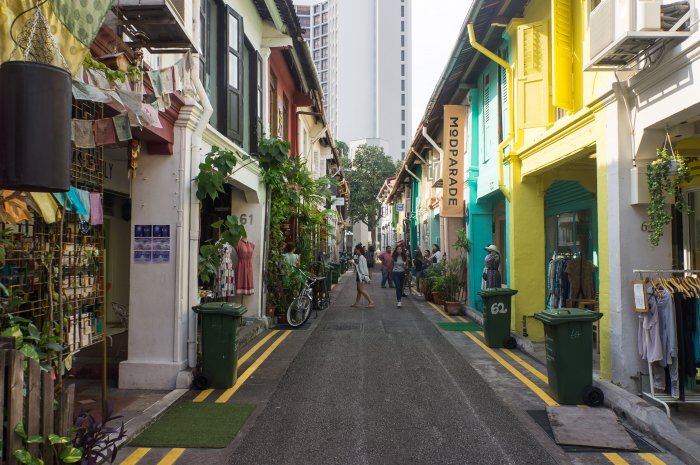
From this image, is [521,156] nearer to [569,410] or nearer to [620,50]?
[620,50]

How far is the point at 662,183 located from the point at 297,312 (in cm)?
797

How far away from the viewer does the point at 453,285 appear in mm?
15180

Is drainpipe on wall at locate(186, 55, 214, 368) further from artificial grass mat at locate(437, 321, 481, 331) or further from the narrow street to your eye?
artificial grass mat at locate(437, 321, 481, 331)

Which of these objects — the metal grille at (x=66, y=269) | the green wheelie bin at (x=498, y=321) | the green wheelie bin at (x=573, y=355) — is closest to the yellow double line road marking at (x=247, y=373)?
the metal grille at (x=66, y=269)

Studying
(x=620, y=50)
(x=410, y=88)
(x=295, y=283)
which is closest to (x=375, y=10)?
(x=410, y=88)

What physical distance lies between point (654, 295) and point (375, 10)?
269 ft

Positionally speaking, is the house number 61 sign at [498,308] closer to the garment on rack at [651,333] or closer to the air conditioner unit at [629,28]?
the garment on rack at [651,333]

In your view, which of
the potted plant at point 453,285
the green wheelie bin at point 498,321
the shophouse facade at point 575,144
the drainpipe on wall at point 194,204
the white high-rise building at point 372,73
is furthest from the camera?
the white high-rise building at point 372,73

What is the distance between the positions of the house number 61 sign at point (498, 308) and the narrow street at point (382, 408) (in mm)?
650

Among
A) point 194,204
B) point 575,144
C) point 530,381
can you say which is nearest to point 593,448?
point 530,381

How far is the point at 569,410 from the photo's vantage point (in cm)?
608

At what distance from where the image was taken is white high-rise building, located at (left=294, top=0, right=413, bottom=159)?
78.1 meters

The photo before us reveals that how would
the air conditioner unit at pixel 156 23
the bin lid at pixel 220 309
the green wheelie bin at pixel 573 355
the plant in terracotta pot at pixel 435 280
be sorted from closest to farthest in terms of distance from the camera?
the air conditioner unit at pixel 156 23, the green wheelie bin at pixel 573 355, the bin lid at pixel 220 309, the plant in terracotta pot at pixel 435 280

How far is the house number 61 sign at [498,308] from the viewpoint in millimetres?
9797
